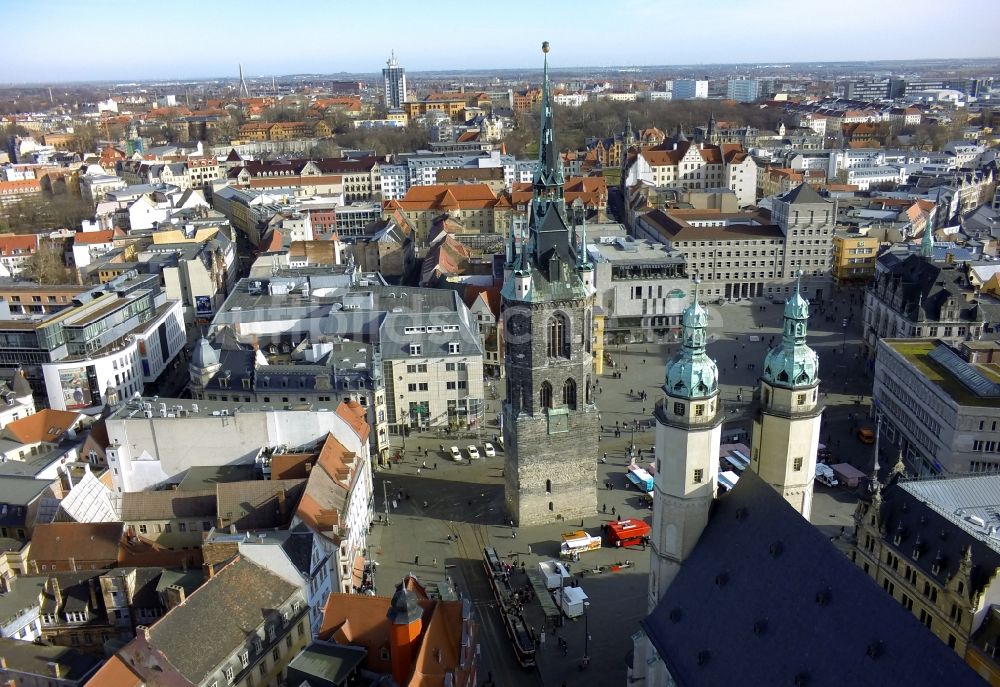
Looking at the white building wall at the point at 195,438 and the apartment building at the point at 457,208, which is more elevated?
the apartment building at the point at 457,208

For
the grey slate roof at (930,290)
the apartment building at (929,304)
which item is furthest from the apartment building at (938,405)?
the grey slate roof at (930,290)

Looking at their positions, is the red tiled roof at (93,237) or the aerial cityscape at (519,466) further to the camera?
the red tiled roof at (93,237)

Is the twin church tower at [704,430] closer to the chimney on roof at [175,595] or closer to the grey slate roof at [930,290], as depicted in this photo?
the chimney on roof at [175,595]

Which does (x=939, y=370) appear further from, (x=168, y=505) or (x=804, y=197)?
(x=168, y=505)

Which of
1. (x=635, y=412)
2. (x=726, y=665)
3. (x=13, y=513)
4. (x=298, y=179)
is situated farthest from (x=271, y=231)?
(x=726, y=665)

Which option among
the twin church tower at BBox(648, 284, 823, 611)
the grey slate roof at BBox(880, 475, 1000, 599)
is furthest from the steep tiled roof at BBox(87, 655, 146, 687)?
the grey slate roof at BBox(880, 475, 1000, 599)

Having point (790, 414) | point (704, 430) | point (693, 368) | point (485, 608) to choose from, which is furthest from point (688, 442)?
point (485, 608)

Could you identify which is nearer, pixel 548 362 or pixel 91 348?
pixel 548 362
